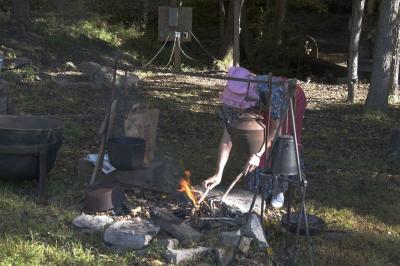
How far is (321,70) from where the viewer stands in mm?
17484

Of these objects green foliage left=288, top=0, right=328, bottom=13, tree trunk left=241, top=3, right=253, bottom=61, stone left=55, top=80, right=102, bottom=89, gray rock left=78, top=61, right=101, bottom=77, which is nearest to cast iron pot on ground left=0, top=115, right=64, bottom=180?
stone left=55, top=80, right=102, bottom=89

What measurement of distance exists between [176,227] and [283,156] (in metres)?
1.02

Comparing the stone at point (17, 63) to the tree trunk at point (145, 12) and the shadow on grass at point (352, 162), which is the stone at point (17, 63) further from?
the tree trunk at point (145, 12)

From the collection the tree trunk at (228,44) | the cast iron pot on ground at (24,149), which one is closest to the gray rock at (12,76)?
the cast iron pot on ground at (24,149)

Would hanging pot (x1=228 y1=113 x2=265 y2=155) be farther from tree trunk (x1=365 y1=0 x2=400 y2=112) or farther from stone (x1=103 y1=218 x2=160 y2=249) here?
tree trunk (x1=365 y1=0 x2=400 y2=112)

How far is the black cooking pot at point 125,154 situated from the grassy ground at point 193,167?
0.44m

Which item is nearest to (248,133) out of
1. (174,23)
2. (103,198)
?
(103,198)

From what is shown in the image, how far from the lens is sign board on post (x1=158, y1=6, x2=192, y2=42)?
14.9 m

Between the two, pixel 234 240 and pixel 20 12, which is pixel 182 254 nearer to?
pixel 234 240

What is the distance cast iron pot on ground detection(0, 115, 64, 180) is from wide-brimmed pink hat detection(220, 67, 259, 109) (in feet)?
4.87

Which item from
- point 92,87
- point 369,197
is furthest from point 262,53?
point 369,197

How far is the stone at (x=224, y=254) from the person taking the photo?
414cm

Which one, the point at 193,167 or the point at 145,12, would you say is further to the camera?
the point at 145,12

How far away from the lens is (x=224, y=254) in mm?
4188
